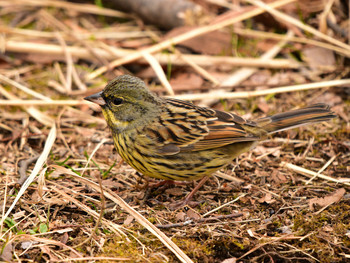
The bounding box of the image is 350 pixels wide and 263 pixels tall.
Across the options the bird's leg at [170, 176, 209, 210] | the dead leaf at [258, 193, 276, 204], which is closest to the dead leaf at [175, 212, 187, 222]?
the bird's leg at [170, 176, 209, 210]

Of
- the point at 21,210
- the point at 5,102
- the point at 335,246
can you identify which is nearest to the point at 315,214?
the point at 335,246

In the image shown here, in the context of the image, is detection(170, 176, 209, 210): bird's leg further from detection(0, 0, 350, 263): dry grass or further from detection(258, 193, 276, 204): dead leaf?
detection(258, 193, 276, 204): dead leaf

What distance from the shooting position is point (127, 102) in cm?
489

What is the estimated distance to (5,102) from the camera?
6141mm

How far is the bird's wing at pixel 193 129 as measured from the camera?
4770 millimetres

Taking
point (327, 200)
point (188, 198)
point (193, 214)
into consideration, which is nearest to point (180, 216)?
point (193, 214)

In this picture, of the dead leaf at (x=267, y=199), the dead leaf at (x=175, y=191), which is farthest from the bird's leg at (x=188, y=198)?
the dead leaf at (x=267, y=199)

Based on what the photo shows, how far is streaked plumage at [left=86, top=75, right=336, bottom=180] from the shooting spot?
15.4 ft

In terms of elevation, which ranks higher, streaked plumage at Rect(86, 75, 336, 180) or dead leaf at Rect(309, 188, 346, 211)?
streaked plumage at Rect(86, 75, 336, 180)

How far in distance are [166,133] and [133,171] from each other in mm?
861

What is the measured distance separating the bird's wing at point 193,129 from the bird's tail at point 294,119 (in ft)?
1.07

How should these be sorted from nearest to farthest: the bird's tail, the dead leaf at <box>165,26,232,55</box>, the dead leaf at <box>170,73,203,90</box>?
the bird's tail < the dead leaf at <box>170,73,203,90</box> < the dead leaf at <box>165,26,232,55</box>

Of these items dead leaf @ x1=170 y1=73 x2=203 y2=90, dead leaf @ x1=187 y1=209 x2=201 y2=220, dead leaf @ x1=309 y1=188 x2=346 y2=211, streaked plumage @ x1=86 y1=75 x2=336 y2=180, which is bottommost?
dead leaf @ x1=187 y1=209 x2=201 y2=220

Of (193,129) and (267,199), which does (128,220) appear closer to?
(193,129)
